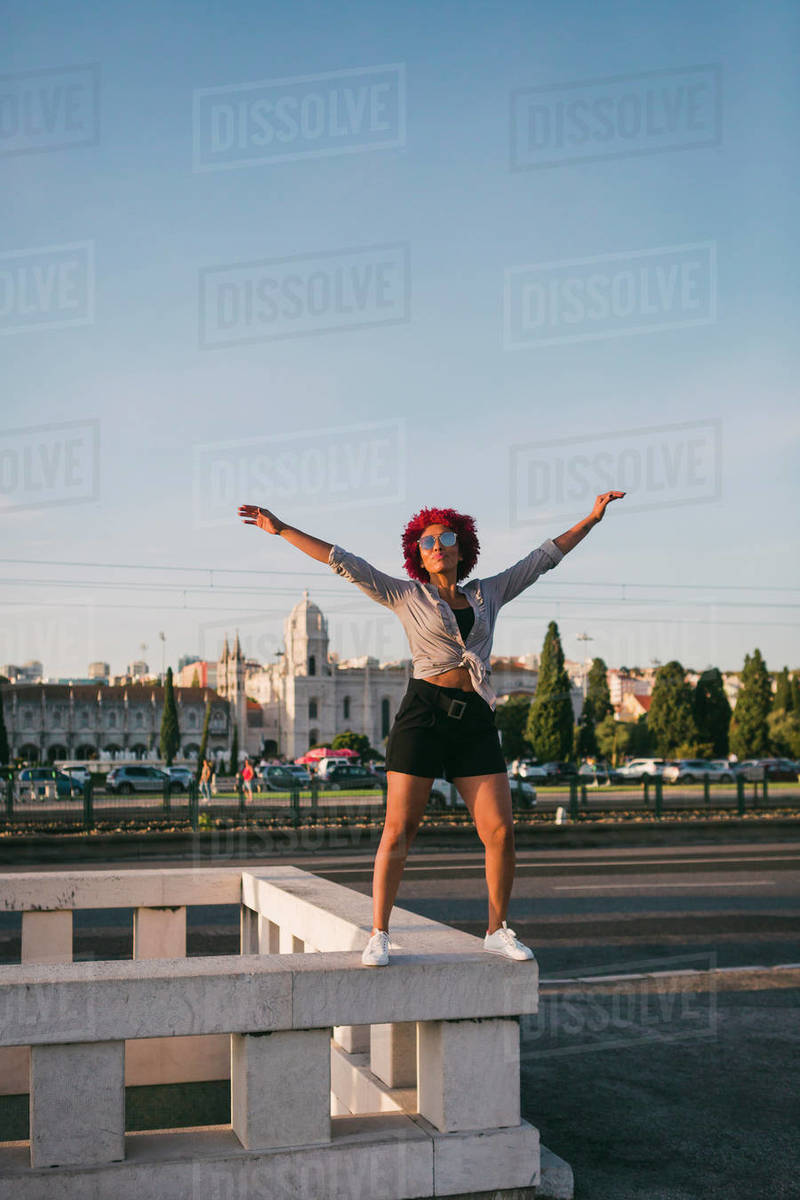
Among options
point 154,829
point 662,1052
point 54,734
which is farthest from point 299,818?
point 54,734

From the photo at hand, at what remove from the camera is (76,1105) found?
3439 mm

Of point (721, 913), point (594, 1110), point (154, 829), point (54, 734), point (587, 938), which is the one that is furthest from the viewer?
point (54, 734)

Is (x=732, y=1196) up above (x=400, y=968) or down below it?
below

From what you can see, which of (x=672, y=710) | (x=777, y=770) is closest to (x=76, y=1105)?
(x=777, y=770)

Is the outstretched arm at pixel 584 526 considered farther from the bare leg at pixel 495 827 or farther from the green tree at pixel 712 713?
the green tree at pixel 712 713

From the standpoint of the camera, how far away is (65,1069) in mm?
3428

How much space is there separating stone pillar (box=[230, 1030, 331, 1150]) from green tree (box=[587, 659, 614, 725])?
93.6 meters

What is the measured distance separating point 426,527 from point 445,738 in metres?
0.93

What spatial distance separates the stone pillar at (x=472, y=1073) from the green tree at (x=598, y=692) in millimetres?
93345

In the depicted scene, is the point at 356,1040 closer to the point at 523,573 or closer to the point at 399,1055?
the point at 399,1055

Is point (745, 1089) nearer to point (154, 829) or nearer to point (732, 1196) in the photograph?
point (732, 1196)

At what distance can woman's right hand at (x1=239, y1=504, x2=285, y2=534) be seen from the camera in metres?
4.25

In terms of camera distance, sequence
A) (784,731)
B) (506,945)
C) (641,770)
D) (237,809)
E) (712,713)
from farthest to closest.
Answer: (712,713)
(784,731)
(641,770)
(237,809)
(506,945)

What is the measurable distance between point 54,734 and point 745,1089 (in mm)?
127646
